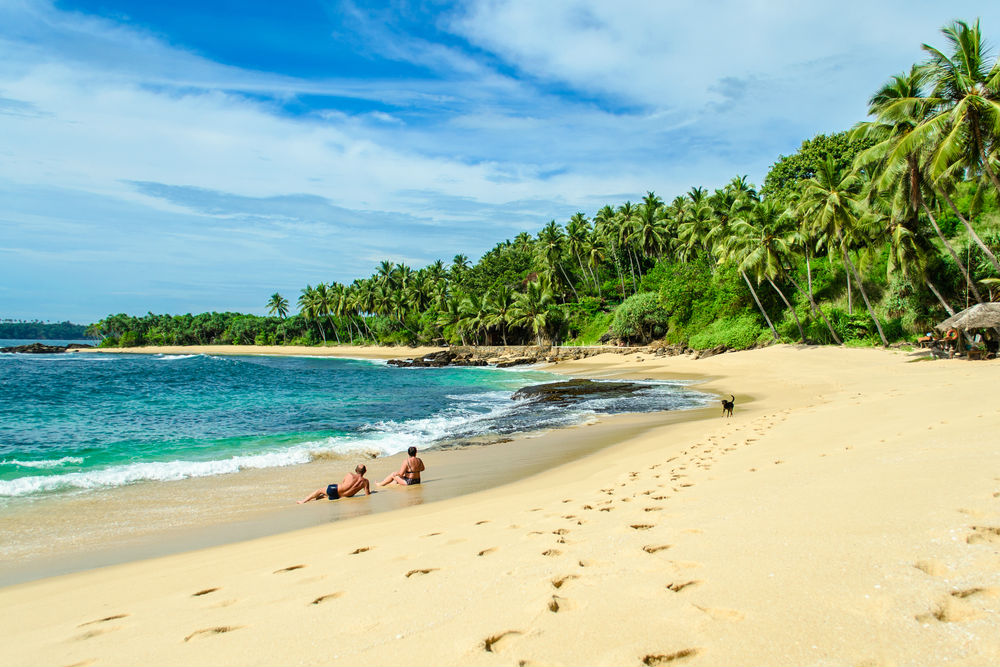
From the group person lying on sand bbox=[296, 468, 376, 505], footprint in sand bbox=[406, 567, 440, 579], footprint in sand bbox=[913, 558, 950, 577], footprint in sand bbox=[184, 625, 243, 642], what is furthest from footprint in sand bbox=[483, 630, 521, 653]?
person lying on sand bbox=[296, 468, 376, 505]

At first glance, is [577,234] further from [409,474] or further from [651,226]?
[409,474]

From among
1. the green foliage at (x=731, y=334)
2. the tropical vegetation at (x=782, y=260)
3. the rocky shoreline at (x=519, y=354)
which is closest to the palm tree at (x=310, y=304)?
the tropical vegetation at (x=782, y=260)

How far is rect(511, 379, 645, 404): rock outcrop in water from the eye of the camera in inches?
862

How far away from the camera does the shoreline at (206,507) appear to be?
6312 millimetres

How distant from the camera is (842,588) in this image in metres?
2.51

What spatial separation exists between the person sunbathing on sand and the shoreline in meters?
0.21

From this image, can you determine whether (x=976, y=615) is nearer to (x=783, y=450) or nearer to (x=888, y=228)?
(x=783, y=450)

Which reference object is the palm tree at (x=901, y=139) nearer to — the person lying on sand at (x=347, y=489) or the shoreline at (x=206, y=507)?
the shoreline at (x=206, y=507)

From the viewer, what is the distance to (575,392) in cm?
2388

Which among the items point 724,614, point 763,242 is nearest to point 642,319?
point 763,242

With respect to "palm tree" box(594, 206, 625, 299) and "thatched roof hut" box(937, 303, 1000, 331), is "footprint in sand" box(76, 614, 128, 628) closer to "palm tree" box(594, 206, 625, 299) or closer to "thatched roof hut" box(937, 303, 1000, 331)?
"thatched roof hut" box(937, 303, 1000, 331)

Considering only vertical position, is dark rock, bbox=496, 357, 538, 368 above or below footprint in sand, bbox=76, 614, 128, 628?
below

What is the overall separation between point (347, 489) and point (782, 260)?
34.4 meters

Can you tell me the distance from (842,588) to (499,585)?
1874 mm
